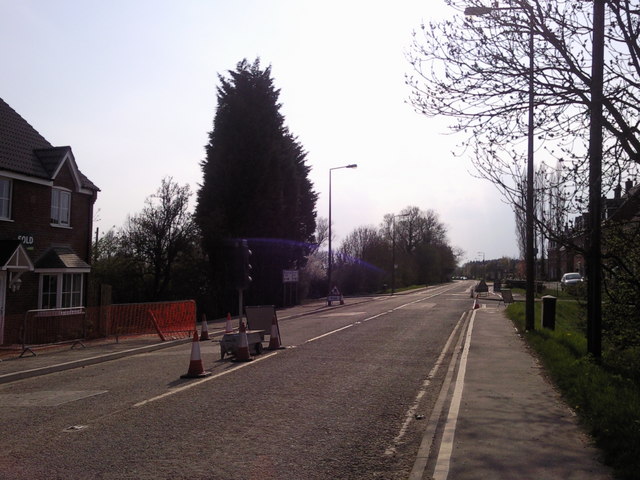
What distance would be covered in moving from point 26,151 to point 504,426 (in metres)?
19.3

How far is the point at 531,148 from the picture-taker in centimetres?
1390

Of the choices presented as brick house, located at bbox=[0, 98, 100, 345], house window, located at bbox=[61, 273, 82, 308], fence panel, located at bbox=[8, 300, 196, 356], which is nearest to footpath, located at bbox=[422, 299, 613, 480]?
fence panel, located at bbox=[8, 300, 196, 356]

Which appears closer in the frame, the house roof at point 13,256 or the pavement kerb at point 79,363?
the pavement kerb at point 79,363

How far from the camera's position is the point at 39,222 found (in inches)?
802

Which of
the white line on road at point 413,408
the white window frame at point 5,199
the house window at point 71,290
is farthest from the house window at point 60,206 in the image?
the white line on road at point 413,408

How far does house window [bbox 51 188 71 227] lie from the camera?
21.3 meters

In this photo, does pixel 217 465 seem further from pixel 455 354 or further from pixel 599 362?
pixel 455 354

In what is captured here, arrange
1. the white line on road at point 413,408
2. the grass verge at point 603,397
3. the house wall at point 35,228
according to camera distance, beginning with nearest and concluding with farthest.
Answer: the grass verge at point 603,397, the white line on road at point 413,408, the house wall at point 35,228

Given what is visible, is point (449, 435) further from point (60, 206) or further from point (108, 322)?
point (60, 206)

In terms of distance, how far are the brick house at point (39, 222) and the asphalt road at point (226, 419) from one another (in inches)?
286

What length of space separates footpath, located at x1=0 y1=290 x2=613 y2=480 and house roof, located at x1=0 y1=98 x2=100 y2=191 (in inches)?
316

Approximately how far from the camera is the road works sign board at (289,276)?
121 feet

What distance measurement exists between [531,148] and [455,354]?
5.22 metres

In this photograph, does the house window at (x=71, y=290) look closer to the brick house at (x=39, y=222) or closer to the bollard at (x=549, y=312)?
the brick house at (x=39, y=222)
